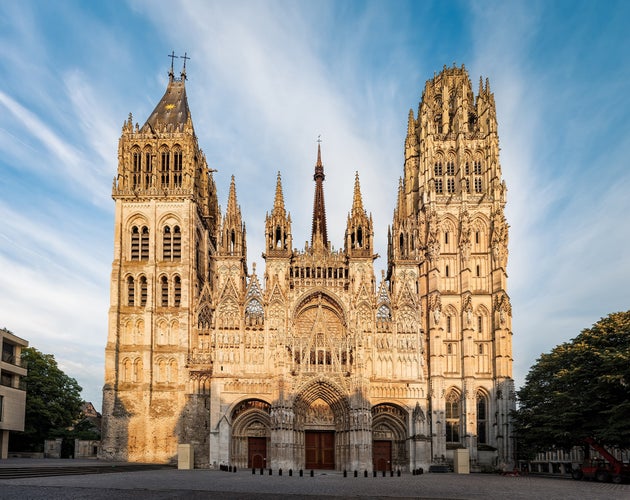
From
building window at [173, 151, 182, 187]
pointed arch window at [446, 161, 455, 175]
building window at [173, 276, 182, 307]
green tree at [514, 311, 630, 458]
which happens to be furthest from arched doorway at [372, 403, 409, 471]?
building window at [173, 151, 182, 187]

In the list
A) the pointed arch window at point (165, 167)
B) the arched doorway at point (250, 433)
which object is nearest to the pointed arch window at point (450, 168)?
the pointed arch window at point (165, 167)

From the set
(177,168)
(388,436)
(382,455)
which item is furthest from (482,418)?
(177,168)

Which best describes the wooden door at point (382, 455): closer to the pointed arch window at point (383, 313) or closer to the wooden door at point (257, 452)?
the wooden door at point (257, 452)

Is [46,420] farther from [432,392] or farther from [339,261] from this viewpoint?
[432,392]

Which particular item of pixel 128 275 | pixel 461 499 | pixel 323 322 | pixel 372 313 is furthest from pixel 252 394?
pixel 461 499

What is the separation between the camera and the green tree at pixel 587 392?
43625mm

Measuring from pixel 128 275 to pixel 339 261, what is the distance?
20.4m

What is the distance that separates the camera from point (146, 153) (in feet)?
230

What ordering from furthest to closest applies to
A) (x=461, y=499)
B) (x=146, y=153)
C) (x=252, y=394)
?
(x=146, y=153) < (x=252, y=394) < (x=461, y=499)

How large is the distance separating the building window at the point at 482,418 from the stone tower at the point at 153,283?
2665cm

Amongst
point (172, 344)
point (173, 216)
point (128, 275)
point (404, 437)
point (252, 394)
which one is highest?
point (173, 216)

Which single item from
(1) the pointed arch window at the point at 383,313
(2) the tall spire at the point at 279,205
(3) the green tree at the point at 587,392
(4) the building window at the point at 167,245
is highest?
→ (2) the tall spire at the point at 279,205

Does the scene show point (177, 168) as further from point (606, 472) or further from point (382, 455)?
point (606, 472)

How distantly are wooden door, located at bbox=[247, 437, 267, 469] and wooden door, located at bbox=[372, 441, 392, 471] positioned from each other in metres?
9.66
